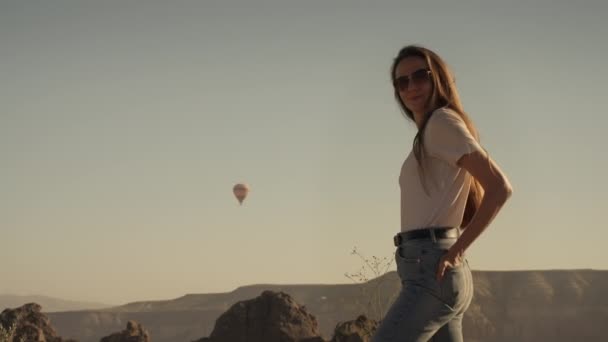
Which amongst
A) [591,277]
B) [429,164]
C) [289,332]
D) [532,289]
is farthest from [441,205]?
[591,277]

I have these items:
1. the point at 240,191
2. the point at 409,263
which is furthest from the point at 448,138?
the point at 240,191

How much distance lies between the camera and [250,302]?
23.7 metres

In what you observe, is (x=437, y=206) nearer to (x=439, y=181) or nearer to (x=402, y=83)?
(x=439, y=181)

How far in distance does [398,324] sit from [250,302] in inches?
818

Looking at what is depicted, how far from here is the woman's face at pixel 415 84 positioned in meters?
3.57

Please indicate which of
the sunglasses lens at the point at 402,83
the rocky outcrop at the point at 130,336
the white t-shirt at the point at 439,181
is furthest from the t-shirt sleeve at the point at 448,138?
the rocky outcrop at the point at 130,336

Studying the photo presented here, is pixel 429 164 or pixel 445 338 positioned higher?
pixel 429 164

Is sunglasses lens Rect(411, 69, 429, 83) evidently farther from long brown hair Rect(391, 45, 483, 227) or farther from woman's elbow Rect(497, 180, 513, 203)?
woman's elbow Rect(497, 180, 513, 203)

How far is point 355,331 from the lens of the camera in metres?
17.2

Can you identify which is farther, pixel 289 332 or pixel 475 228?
pixel 289 332

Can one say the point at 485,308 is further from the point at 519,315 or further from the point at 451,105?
the point at 451,105

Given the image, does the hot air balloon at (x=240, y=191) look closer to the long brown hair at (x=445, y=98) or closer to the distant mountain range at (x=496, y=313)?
the distant mountain range at (x=496, y=313)

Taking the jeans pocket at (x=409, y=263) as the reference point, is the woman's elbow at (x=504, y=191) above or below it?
above

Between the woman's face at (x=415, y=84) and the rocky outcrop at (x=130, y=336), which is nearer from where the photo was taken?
the woman's face at (x=415, y=84)
